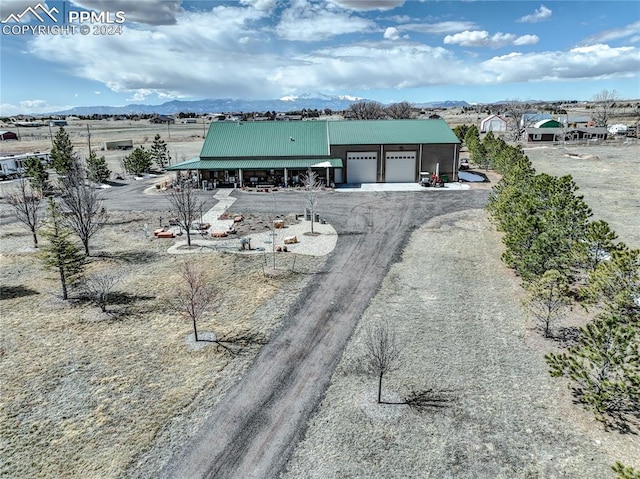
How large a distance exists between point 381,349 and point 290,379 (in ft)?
11.3

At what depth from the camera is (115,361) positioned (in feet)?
51.6

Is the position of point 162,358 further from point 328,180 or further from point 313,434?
point 328,180

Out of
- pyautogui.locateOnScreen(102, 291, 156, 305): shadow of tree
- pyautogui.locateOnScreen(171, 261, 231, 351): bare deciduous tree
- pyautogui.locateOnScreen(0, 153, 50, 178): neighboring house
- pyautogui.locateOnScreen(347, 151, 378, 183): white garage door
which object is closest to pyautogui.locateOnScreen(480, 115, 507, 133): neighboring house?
pyautogui.locateOnScreen(347, 151, 378, 183): white garage door

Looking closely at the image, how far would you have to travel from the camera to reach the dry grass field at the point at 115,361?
1176 cm

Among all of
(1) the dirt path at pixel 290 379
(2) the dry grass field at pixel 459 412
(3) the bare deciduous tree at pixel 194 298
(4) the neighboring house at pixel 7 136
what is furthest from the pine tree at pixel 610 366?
(4) the neighboring house at pixel 7 136

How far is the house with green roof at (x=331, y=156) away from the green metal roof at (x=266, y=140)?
112 millimetres

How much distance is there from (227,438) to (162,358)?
517cm

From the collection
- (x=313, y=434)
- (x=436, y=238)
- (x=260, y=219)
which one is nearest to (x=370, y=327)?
(x=313, y=434)

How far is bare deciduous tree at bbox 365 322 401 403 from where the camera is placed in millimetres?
13539

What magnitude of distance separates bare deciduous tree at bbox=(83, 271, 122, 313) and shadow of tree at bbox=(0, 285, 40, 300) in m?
2.55

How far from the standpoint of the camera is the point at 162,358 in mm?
15883

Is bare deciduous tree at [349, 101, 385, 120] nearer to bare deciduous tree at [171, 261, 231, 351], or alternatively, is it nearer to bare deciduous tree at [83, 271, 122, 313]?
bare deciduous tree at [83, 271, 122, 313]

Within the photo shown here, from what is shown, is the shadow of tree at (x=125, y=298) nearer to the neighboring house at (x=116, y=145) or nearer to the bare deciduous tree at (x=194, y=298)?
the bare deciduous tree at (x=194, y=298)

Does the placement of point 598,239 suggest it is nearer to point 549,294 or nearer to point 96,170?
point 549,294
